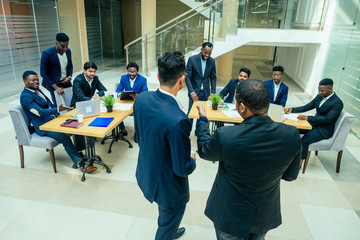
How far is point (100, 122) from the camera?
366 cm

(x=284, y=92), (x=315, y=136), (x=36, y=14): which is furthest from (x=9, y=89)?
(x=315, y=136)

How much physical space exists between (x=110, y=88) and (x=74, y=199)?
570 cm

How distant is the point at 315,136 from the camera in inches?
Result: 159

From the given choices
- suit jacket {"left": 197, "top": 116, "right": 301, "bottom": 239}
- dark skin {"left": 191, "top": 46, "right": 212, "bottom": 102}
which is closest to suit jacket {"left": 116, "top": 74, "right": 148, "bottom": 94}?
dark skin {"left": 191, "top": 46, "right": 212, "bottom": 102}

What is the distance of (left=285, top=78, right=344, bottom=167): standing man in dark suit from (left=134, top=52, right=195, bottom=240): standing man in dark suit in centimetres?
277

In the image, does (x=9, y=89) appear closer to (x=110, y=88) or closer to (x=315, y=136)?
(x=110, y=88)

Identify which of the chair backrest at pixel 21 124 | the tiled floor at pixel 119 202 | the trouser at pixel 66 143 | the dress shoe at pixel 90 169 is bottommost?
the tiled floor at pixel 119 202

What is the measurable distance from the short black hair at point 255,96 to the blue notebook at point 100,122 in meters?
2.48

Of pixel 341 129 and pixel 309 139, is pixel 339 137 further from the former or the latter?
pixel 309 139

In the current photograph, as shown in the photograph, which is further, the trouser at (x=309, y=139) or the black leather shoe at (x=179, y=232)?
the trouser at (x=309, y=139)

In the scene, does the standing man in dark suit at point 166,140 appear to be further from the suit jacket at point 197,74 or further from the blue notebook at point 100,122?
the suit jacket at point 197,74

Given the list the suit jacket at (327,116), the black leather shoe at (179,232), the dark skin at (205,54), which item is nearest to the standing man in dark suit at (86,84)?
the dark skin at (205,54)

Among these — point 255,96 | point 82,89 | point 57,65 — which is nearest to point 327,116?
point 255,96

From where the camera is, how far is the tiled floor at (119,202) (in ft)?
9.45
